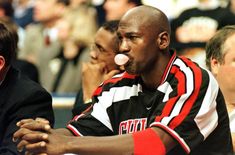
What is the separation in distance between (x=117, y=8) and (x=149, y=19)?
146 inches

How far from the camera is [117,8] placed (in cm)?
701

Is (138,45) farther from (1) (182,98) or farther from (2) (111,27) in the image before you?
(2) (111,27)

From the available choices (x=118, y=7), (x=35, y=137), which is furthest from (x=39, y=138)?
(x=118, y=7)

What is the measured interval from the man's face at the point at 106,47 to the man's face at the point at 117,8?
2.45 metres

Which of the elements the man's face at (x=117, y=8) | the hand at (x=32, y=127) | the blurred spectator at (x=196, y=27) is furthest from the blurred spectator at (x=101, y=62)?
the man's face at (x=117, y=8)

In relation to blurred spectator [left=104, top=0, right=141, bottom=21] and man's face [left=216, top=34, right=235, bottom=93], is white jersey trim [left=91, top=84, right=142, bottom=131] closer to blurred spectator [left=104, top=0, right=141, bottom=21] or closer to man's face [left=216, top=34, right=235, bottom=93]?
man's face [left=216, top=34, right=235, bottom=93]

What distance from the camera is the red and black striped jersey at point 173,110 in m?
3.12

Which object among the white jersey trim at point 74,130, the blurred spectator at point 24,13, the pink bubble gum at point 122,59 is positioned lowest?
the blurred spectator at point 24,13

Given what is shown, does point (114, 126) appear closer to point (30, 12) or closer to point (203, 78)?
point (203, 78)

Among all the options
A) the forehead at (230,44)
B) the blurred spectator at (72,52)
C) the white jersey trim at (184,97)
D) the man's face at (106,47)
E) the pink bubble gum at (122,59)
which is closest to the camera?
the white jersey trim at (184,97)

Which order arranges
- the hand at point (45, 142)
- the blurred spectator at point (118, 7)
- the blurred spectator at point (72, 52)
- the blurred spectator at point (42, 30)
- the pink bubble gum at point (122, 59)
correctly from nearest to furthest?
1. the hand at point (45, 142)
2. the pink bubble gum at point (122, 59)
3. the blurred spectator at point (118, 7)
4. the blurred spectator at point (72, 52)
5. the blurred spectator at point (42, 30)

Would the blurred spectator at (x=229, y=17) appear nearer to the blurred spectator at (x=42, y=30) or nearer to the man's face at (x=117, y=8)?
the man's face at (x=117, y=8)

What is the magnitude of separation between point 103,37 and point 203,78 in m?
1.34

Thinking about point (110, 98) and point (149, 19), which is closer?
point (149, 19)
